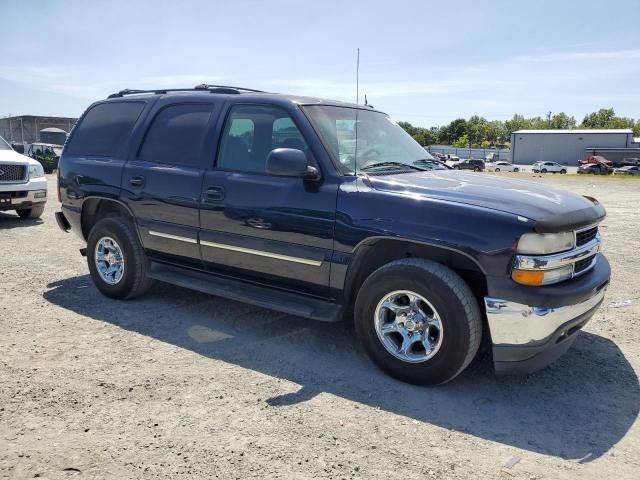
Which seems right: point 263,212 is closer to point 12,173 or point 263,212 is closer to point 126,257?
point 126,257

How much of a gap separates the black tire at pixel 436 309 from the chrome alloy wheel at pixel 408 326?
0.03 metres

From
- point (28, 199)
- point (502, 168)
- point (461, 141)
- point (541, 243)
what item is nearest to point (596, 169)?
point (502, 168)

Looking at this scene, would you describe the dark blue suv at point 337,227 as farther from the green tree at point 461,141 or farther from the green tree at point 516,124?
the green tree at point 516,124

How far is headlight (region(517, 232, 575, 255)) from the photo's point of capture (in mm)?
3154

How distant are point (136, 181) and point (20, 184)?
6.16 meters

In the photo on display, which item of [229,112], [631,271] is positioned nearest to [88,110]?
[229,112]

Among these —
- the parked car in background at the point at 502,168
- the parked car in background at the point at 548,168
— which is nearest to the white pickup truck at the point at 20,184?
the parked car in background at the point at 548,168

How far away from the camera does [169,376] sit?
12.0 feet

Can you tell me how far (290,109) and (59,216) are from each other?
124 inches

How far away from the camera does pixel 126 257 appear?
5.10 meters

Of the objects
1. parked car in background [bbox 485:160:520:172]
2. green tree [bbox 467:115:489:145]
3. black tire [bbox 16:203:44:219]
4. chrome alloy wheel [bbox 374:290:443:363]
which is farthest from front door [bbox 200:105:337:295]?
green tree [bbox 467:115:489:145]

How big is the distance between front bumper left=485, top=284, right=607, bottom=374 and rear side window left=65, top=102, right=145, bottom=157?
150 inches

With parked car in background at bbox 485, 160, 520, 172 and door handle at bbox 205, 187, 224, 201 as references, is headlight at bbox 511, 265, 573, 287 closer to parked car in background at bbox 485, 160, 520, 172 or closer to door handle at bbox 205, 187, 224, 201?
door handle at bbox 205, 187, 224, 201

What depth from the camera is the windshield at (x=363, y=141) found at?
407 centimetres
